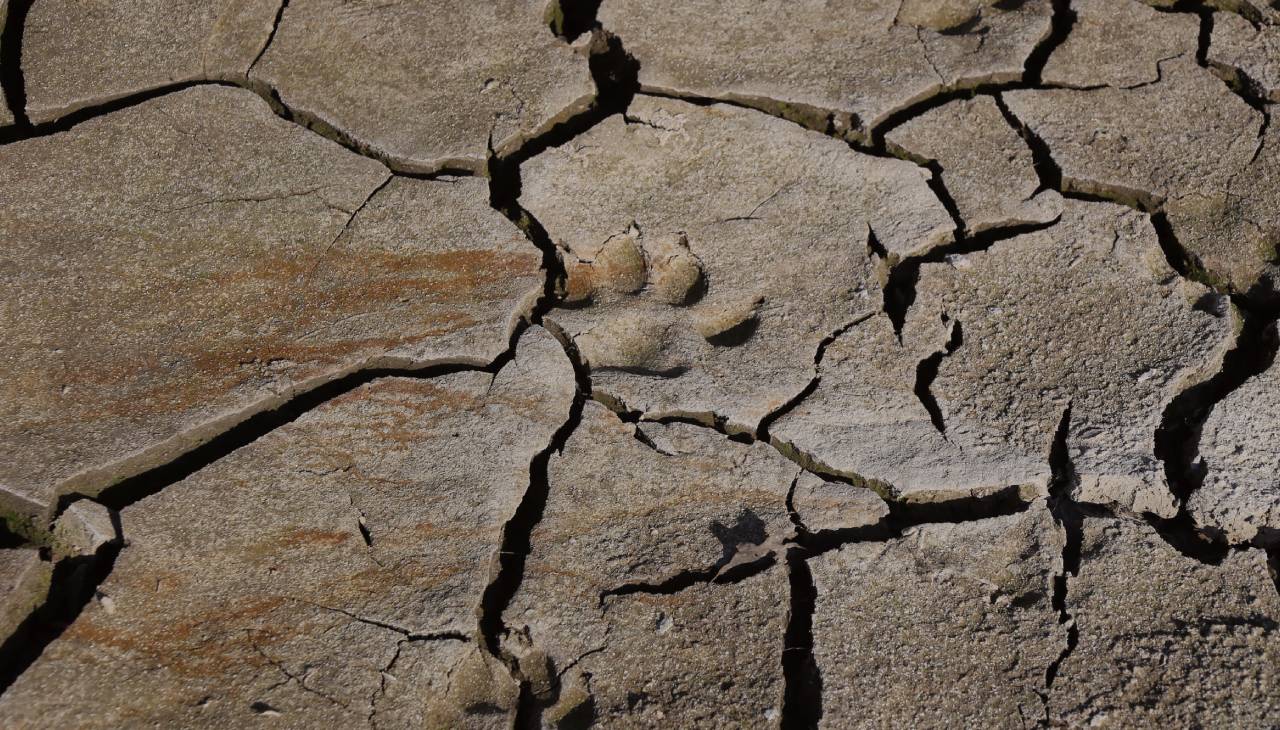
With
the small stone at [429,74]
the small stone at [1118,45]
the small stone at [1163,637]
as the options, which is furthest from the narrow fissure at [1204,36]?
the small stone at [429,74]

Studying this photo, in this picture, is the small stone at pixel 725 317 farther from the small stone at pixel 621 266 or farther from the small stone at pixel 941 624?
the small stone at pixel 941 624

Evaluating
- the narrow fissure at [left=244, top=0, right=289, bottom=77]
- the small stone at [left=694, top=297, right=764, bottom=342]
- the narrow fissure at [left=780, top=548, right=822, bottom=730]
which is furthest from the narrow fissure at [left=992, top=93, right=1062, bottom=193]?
the narrow fissure at [left=244, top=0, right=289, bottom=77]

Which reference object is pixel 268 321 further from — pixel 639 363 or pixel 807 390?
pixel 807 390

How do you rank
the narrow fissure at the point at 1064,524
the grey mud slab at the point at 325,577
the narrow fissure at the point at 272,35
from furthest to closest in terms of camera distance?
the narrow fissure at the point at 272,35, the narrow fissure at the point at 1064,524, the grey mud slab at the point at 325,577

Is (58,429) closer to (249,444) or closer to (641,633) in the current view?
(249,444)

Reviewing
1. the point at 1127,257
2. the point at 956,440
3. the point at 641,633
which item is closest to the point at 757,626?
the point at 641,633
